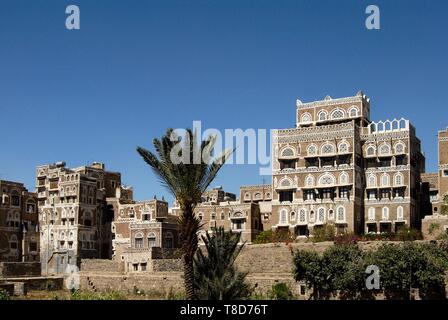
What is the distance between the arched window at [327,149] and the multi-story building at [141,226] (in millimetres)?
19798

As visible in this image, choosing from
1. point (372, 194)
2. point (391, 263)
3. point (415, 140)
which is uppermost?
point (415, 140)

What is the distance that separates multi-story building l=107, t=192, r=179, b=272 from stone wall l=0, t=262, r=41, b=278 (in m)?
9.14

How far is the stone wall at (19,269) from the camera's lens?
6962cm

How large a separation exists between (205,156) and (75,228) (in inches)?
2054

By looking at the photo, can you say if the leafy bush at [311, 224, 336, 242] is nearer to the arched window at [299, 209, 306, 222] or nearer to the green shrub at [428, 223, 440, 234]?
the arched window at [299, 209, 306, 222]

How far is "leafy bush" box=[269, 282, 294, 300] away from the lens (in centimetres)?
4734

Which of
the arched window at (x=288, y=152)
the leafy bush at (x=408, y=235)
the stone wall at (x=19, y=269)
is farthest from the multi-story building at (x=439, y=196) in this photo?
the stone wall at (x=19, y=269)

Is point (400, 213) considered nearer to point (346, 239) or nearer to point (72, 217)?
point (346, 239)

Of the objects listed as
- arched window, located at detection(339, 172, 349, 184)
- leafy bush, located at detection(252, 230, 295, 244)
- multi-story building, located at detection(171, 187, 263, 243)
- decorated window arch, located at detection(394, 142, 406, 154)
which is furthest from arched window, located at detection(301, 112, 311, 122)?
leafy bush, located at detection(252, 230, 295, 244)

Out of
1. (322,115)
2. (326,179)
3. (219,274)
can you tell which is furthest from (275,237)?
(219,274)

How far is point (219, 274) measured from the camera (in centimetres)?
3394
